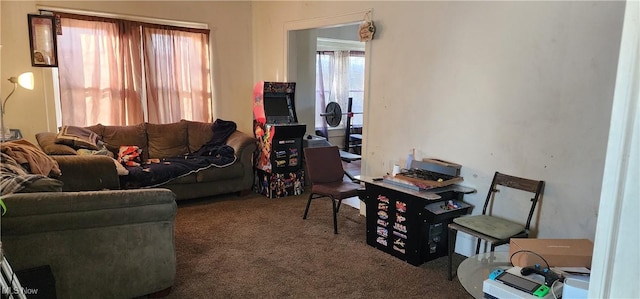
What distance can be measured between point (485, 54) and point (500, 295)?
6.35ft

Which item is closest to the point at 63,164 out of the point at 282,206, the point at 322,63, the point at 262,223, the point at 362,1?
the point at 262,223

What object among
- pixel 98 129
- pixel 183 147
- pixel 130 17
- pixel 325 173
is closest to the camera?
pixel 325 173

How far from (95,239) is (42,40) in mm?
2968

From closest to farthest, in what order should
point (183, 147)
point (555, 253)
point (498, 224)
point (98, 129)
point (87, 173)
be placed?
point (555, 253), point (498, 224), point (87, 173), point (98, 129), point (183, 147)

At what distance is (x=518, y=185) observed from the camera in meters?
2.79

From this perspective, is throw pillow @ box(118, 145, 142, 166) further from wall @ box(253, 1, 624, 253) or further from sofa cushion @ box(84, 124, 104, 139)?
wall @ box(253, 1, 624, 253)

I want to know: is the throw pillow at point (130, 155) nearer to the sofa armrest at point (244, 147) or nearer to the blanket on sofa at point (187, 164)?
the blanket on sofa at point (187, 164)

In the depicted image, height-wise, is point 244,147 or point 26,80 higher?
point 26,80

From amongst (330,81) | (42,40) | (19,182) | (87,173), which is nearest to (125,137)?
(42,40)

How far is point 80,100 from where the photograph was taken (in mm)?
4520

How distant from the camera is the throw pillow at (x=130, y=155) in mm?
4316

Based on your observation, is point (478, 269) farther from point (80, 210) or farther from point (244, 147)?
point (244, 147)

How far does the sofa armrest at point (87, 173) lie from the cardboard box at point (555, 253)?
308 cm

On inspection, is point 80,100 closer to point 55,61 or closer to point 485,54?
point 55,61
